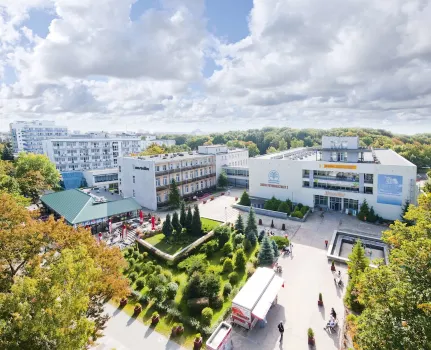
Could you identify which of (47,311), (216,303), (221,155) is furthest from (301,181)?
(47,311)

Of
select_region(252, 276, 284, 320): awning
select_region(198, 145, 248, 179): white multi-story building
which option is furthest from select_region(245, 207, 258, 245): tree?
select_region(198, 145, 248, 179): white multi-story building

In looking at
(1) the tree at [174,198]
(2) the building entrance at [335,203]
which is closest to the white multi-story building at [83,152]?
(1) the tree at [174,198]

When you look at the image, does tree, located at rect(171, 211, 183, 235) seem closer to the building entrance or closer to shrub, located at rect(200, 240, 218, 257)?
shrub, located at rect(200, 240, 218, 257)

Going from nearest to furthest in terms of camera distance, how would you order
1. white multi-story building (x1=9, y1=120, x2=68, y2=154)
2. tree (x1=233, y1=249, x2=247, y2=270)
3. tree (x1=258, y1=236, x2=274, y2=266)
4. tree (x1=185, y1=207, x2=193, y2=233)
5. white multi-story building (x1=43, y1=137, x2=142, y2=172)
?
tree (x1=258, y1=236, x2=274, y2=266) → tree (x1=233, y1=249, x2=247, y2=270) → tree (x1=185, y1=207, x2=193, y2=233) → white multi-story building (x1=43, y1=137, x2=142, y2=172) → white multi-story building (x1=9, y1=120, x2=68, y2=154)

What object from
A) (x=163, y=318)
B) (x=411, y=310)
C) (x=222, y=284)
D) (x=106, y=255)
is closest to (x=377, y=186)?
(x=222, y=284)

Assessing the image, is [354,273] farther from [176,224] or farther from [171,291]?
[176,224]

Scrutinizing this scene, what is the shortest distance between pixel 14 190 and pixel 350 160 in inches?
2016

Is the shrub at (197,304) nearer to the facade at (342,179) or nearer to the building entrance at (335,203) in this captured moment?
the facade at (342,179)

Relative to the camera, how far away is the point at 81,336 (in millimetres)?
10406

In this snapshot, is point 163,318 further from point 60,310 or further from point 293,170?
point 293,170

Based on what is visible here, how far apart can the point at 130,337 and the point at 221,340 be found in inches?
260

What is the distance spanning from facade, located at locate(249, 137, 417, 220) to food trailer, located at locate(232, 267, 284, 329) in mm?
25017

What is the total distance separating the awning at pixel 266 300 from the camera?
54.7ft

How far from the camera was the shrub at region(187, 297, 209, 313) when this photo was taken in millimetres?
19062
